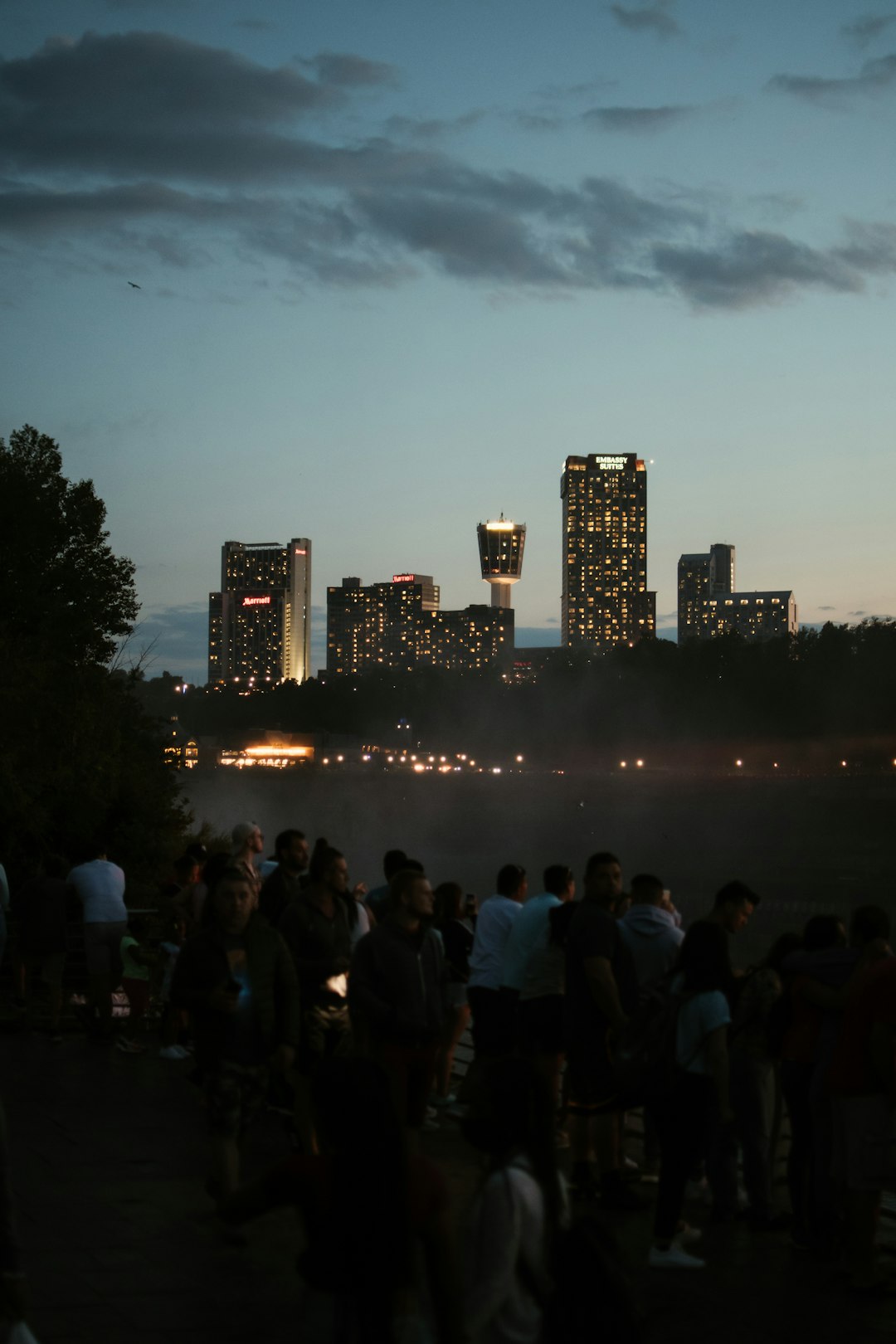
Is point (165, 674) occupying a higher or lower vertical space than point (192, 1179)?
higher

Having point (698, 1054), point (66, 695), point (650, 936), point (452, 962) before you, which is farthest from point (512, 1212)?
point (66, 695)

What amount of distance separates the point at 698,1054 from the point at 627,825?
8567cm

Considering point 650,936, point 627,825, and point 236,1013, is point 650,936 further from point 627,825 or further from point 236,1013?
point 627,825

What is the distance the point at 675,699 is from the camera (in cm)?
12925

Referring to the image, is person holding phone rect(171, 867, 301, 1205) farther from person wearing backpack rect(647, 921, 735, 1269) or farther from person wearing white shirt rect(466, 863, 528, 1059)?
person wearing white shirt rect(466, 863, 528, 1059)

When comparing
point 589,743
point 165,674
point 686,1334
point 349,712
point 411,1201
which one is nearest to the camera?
point 411,1201

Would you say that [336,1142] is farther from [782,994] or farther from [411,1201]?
[782,994]

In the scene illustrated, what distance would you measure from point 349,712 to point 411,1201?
183m

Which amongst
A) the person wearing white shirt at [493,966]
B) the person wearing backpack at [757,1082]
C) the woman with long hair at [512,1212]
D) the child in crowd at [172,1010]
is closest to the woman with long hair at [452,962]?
the person wearing white shirt at [493,966]

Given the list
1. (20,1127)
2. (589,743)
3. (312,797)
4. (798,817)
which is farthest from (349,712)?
(20,1127)

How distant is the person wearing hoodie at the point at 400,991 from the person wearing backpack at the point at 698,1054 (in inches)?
51.4

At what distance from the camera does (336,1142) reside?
340 centimetres

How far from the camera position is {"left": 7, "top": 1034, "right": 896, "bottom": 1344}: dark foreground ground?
5.52 metres

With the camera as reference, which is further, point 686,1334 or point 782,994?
point 782,994
